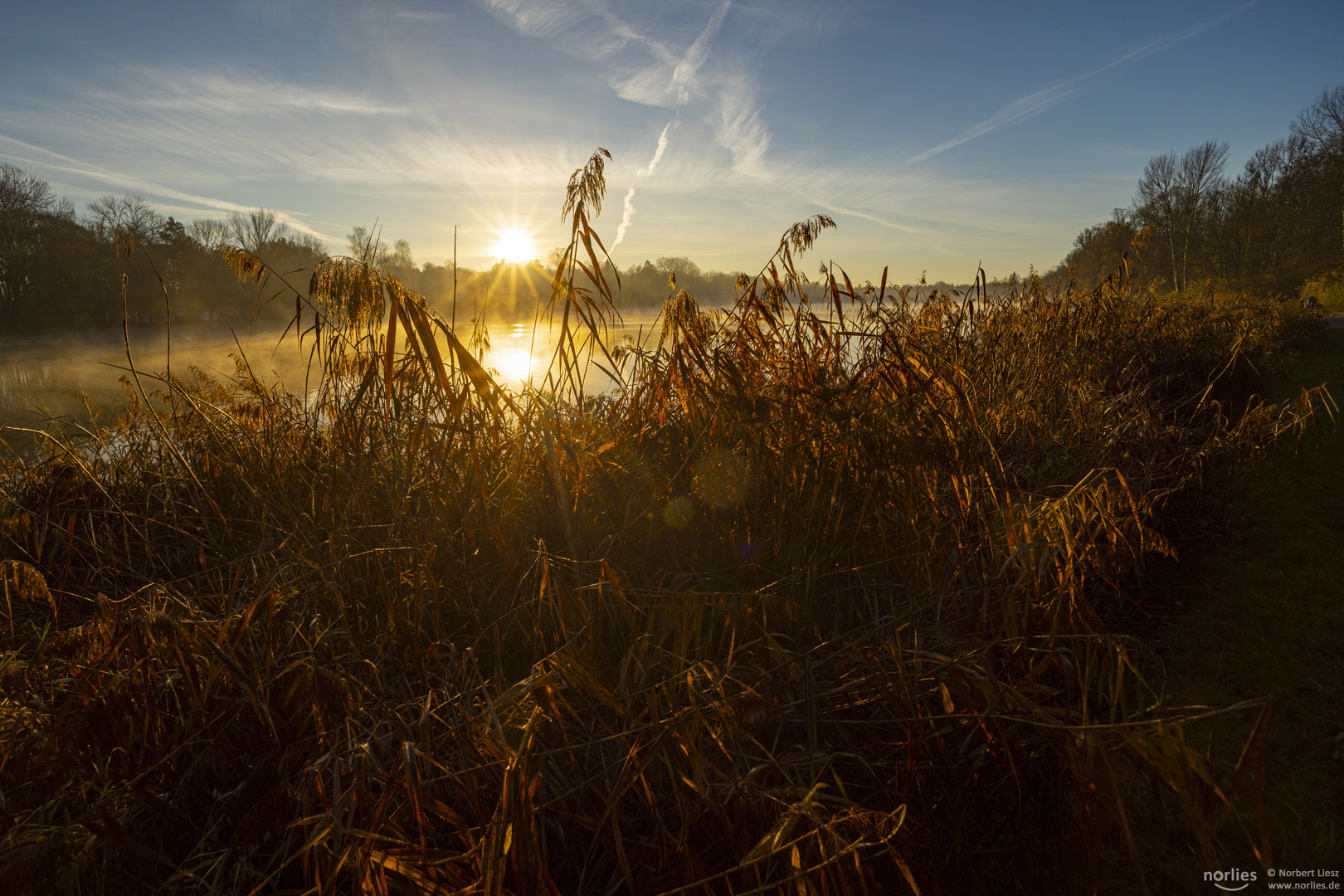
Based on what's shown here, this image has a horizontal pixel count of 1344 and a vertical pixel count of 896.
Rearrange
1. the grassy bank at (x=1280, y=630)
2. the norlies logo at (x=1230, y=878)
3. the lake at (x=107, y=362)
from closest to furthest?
the norlies logo at (x=1230, y=878)
the grassy bank at (x=1280, y=630)
the lake at (x=107, y=362)

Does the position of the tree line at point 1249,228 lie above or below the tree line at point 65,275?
above

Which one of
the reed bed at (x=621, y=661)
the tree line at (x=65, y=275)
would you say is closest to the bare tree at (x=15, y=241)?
the tree line at (x=65, y=275)

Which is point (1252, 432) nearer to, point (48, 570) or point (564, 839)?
point (564, 839)

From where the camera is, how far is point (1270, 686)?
2.08 metres

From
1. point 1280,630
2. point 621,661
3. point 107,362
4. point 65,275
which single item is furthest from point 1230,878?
point 65,275

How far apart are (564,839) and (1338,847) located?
1.88 metres

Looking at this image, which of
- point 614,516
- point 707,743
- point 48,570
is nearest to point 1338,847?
point 707,743

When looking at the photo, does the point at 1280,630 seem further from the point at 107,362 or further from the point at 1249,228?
the point at 1249,228

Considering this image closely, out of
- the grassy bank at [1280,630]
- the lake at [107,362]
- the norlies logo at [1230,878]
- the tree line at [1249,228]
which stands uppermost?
the tree line at [1249,228]

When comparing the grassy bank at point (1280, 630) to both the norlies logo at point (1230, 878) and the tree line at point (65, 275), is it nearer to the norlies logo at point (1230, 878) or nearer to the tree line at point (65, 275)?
the norlies logo at point (1230, 878)

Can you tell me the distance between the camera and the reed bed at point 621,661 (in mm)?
1043

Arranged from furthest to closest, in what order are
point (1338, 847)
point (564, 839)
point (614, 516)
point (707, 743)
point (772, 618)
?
1. point (614, 516)
2. point (772, 618)
3. point (1338, 847)
4. point (707, 743)
5. point (564, 839)

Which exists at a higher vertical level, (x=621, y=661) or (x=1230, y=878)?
(x=621, y=661)

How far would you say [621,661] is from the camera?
138cm
